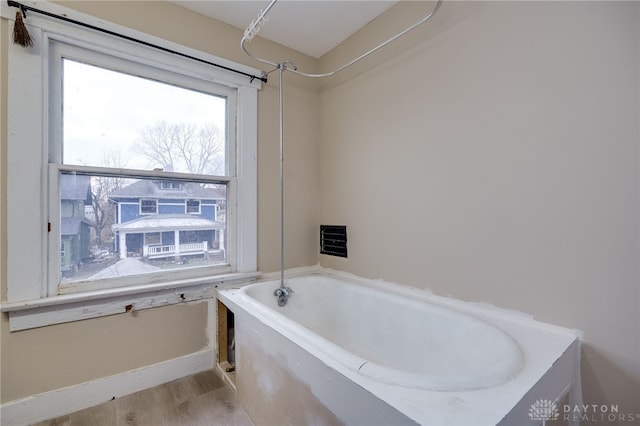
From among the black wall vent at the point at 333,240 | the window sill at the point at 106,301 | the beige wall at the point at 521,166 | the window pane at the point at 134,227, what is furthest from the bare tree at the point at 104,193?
the beige wall at the point at 521,166

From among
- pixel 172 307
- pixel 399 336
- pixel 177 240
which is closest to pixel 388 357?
pixel 399 336

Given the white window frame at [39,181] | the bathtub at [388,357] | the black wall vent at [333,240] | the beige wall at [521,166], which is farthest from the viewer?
the black wall vent at [333,240]

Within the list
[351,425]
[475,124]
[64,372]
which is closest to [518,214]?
[475,124]

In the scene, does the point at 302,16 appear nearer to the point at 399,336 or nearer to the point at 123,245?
the point at 123,245

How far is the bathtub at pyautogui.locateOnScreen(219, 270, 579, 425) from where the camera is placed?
0.71 m

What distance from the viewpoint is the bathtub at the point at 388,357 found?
712mm

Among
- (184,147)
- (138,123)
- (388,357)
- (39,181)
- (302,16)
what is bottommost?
(388,357)

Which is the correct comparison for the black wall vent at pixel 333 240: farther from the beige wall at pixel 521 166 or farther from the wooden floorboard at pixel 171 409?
the wooden floorboard at pixel 171 409

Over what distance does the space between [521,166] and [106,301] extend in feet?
6.95

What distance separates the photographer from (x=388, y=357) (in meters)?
1.54

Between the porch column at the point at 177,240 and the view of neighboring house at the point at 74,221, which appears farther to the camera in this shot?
the porch column at the point at 177,240

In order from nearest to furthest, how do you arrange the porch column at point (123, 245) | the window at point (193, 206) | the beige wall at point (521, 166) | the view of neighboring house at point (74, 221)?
the beige wall at point (521, 166), the view of neighboring house at point (74, 221), the porch column at point (123, 245), the window at point (193, 206)

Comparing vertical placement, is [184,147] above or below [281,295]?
above

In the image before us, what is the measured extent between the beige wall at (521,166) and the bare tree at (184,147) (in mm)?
1063
